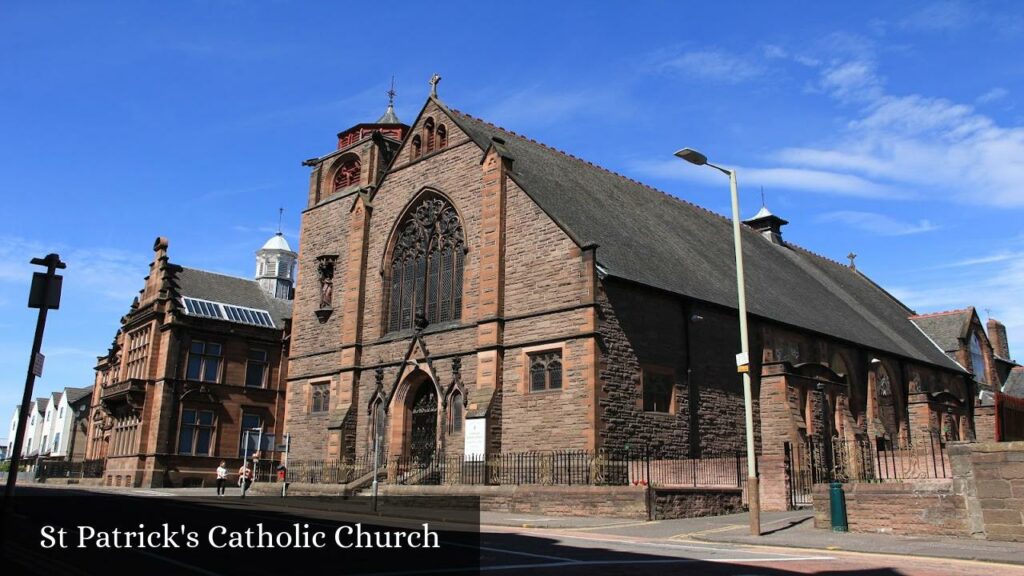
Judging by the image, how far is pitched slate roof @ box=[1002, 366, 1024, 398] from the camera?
168 ft

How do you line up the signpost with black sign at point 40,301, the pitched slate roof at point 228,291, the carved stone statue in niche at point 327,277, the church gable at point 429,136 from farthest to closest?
the pitched slate roof at point 228,291
the carved stone statue in niche at point 327,277
the church gable at point 429,136
the signpost with black sign at point 40,301

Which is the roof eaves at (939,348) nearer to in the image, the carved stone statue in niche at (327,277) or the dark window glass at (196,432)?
the carved stone statue in niche at (327,277)

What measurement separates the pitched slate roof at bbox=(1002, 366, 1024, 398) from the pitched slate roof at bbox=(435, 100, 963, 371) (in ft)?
27.2

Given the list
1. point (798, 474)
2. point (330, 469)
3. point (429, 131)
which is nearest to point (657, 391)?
point (798, 474)

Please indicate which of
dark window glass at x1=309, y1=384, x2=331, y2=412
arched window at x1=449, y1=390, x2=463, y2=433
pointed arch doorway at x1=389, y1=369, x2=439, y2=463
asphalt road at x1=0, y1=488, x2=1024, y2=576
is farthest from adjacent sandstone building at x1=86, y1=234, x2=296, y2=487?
asphalt road at x1=0, y1=488, x2=1024, y2=576

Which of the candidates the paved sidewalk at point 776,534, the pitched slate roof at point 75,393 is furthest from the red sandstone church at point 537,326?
the pitched slate roof at point 75,393

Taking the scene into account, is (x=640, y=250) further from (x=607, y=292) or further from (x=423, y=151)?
(x=423, y=151)

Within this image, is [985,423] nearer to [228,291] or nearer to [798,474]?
[798,474]

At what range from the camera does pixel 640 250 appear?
1173 inches

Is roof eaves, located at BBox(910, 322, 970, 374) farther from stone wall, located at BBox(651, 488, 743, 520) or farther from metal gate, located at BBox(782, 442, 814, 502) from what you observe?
stone wall, located at BBox(651, 488, 743, 520)

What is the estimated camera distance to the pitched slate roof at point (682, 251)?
28562 mm

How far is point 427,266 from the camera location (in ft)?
104

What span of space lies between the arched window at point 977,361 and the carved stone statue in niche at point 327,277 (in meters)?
35.7

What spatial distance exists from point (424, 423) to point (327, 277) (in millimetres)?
9018
